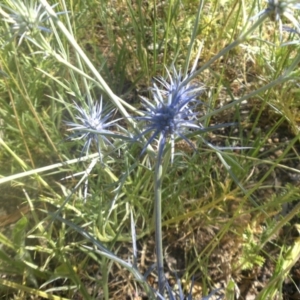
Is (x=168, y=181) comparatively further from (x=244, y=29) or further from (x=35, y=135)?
(x=244, y=29)

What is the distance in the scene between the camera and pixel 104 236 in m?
0.82

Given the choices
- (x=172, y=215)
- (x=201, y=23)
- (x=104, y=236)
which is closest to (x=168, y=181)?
(x=172, y=215)

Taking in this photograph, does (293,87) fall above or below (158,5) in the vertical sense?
below

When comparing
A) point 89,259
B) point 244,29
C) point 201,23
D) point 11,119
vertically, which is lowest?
point 89,259

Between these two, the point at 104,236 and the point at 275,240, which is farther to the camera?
the point at 275,240

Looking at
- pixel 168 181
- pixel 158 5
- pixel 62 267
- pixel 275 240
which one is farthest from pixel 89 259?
pixel 158 5

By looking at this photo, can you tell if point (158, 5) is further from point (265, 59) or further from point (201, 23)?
point (265, 59)

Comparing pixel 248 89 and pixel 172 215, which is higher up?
pixel 248 89

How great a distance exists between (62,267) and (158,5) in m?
0.69

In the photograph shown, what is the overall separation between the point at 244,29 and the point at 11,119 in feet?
1.97

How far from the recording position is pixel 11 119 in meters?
0.93

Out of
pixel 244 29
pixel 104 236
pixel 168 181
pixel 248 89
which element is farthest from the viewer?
pixel 248 89

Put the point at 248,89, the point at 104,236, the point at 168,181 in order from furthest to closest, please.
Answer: the point at 248,89
the point at 168,181
the point at 104,236

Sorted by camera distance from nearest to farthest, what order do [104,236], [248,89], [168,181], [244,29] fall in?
1. [244,29]
2. [104,236]
3. [168,181]
4. [248,89]
